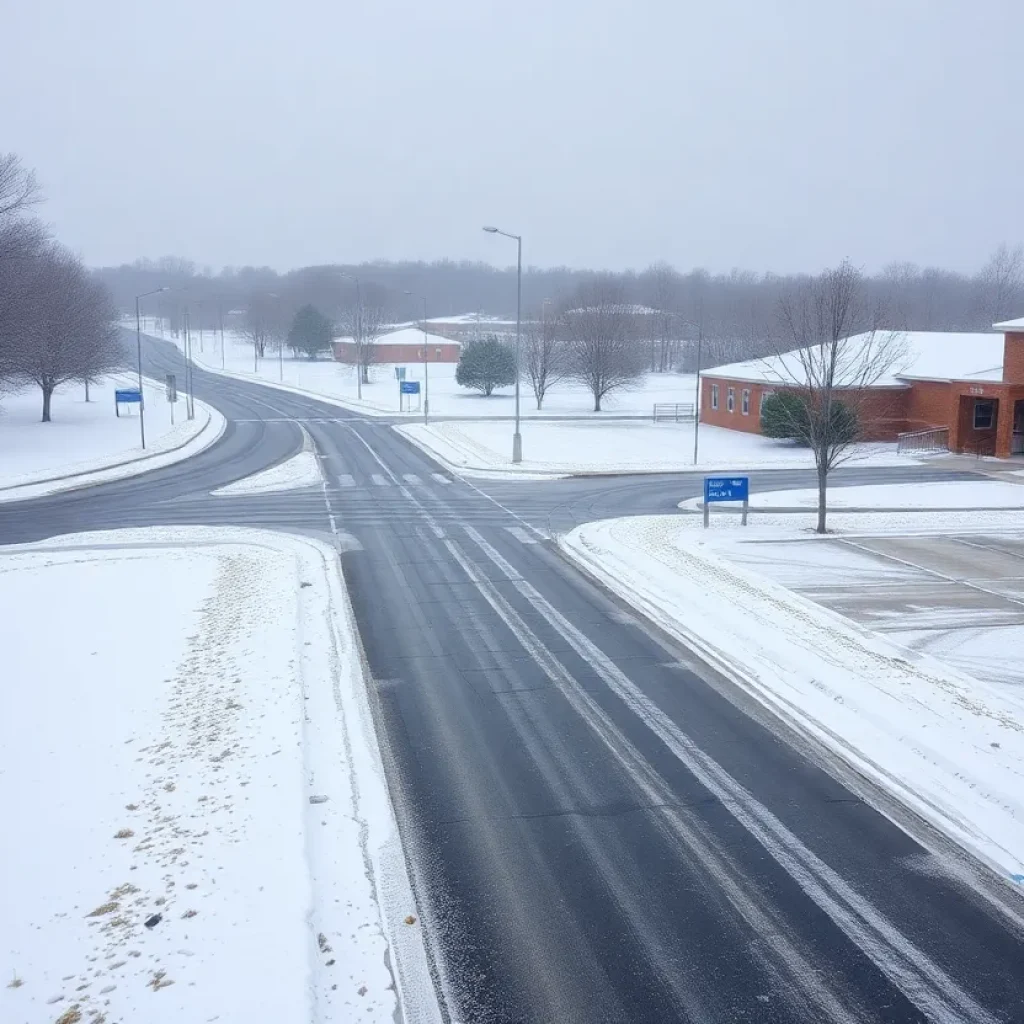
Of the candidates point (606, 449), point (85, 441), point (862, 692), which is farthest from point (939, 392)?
point (85, 441)

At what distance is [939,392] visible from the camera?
1783 inches

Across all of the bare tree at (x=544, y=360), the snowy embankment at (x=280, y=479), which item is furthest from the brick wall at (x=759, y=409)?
the snowy embankment at (x=280, y=479)

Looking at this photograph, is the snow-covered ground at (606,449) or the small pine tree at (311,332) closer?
the snow-covered ground at (606,449)

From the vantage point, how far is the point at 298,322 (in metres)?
126

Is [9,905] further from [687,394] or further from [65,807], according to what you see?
[687,394]

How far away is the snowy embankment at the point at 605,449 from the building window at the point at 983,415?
11.7 ft

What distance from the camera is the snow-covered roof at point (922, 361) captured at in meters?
45.7

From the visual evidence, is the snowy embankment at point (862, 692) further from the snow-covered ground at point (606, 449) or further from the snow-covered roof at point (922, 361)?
the snow-covered roof at point (922, 361)

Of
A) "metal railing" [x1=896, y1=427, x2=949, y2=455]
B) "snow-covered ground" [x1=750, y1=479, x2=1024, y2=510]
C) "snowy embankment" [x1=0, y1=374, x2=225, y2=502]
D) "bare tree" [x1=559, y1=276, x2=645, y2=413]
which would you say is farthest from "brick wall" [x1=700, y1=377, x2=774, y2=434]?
"snowy embankment" [x1=0, y1=374, x2=225, y2=502]

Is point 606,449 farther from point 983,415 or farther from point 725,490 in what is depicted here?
point 725,490

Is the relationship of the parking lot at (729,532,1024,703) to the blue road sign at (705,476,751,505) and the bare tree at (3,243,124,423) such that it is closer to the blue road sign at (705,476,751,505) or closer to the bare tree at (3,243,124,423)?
the blue road sign at (705,476,751,505)

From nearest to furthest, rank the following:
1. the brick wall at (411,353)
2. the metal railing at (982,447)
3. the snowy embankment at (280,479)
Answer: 1. the snowy embankment at (280,479)
2. the metal railing at (982,447)
3. the brick wall at (411,353)

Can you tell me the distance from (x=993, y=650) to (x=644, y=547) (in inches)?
361

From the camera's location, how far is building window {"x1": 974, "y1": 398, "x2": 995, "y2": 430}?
43.8 meters
